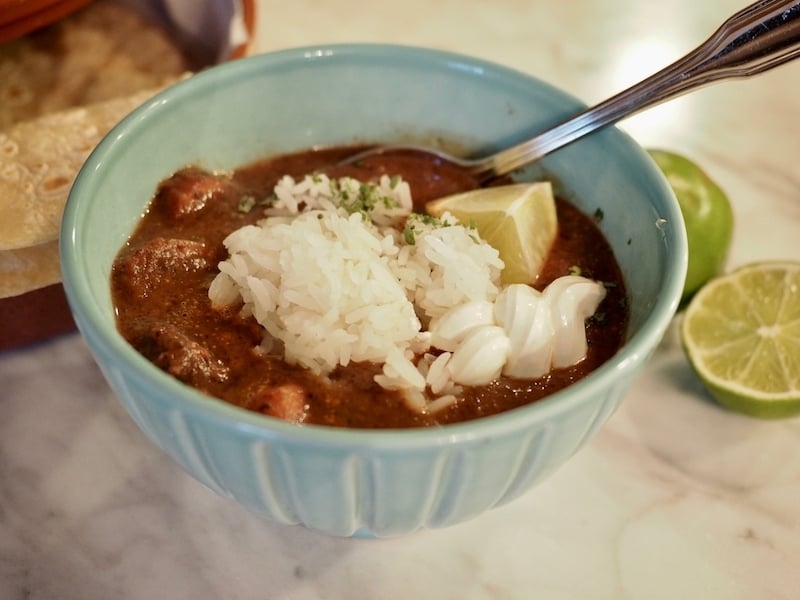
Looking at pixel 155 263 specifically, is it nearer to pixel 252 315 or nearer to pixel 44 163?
pixel 252 315

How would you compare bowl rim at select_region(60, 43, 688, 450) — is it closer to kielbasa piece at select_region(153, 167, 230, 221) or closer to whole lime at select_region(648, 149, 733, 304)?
kielbasa piece at select_region(153, 167, 230, 221)

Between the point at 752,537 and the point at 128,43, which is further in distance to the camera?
the point at 128,43

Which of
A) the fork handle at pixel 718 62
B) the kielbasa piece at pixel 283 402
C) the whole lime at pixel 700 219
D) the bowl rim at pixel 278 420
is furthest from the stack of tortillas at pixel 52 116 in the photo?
the whole lime at pixel 700 219

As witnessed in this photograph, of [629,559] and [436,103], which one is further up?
[436,103]

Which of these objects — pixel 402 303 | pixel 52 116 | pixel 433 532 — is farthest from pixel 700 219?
pixel 52 116

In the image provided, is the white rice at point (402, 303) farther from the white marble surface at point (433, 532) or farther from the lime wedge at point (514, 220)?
the white marble surface at point (433, 532)

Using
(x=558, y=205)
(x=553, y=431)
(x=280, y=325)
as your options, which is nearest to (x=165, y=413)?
(x=280, y=325)

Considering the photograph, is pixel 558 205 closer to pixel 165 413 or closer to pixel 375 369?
pixel 375 369
